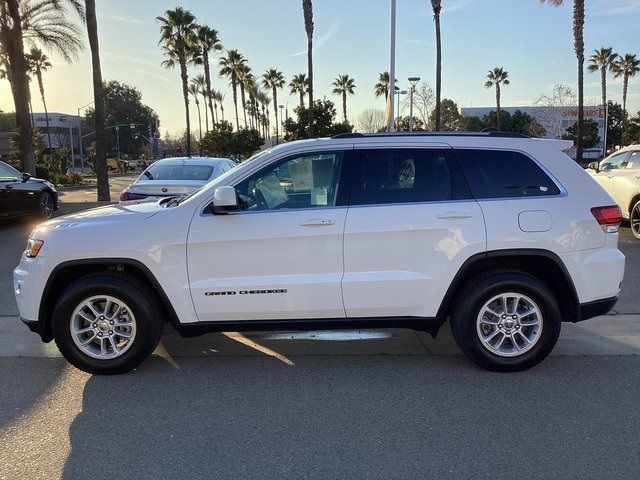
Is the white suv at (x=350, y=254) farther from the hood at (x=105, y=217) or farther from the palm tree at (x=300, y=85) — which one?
the palm tree at (x=300, y=85)

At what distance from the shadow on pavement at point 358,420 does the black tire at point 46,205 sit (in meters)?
9.38

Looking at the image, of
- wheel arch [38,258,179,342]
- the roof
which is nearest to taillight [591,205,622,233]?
wheel arch [38,258,179,342]

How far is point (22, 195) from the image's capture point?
11.6 metres

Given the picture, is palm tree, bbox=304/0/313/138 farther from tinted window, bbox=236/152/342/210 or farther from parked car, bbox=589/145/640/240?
tinted window, bbox=236/152/342/210

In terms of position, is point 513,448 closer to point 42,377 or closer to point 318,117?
point 42,377

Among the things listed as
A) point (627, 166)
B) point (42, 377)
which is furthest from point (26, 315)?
point (627, 166)

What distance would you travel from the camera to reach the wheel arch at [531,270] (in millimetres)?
4191

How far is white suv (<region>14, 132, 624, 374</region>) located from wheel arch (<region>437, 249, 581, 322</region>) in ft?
0.05

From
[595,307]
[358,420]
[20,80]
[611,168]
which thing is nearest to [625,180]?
[611,168]

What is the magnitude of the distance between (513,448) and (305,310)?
1.79m

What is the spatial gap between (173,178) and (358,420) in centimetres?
700

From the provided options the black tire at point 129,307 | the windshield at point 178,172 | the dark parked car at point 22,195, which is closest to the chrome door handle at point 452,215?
the black tire at point 129,307

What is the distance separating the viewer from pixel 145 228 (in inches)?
164

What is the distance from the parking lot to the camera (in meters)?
3.09
